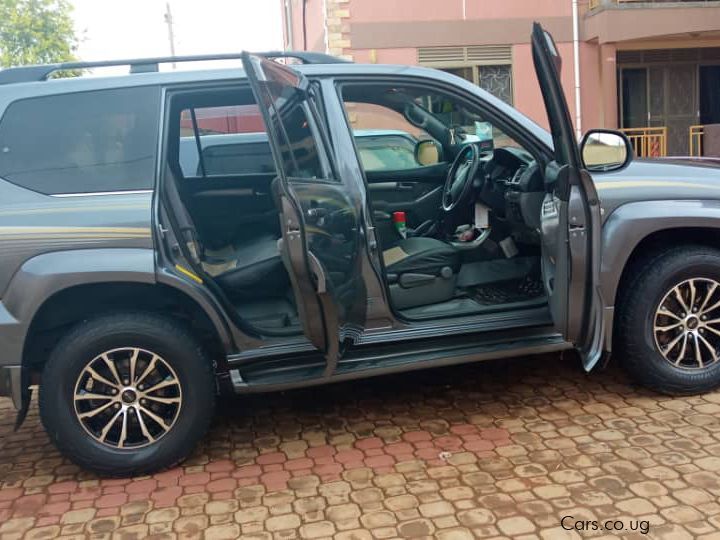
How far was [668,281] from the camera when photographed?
147 inches

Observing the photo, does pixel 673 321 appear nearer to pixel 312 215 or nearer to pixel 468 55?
pixel 312 215

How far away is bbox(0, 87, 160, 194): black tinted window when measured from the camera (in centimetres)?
331

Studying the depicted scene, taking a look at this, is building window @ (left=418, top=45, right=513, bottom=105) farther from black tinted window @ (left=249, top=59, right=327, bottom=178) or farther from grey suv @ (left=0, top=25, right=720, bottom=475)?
black tinted window @ (left=249, top=59, right=327, bottom=178)

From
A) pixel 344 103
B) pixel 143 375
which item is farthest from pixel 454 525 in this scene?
pixel 344 103

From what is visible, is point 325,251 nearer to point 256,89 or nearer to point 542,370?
point 256,89

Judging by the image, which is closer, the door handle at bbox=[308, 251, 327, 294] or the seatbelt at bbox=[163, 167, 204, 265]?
the door handle at bbox=[308, 251, 327, 294]

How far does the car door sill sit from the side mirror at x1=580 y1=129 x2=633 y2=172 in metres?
0.81

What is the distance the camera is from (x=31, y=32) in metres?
21.6

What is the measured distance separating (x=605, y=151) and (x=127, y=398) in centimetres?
271

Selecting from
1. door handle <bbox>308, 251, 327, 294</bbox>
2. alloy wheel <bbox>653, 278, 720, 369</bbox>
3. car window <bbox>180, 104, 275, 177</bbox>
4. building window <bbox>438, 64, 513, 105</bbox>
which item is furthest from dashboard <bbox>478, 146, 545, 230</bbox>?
building window <bbox>438, 64, 513, 105</bbox>

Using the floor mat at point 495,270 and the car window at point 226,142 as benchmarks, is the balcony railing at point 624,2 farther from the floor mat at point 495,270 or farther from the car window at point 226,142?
the floor mat at point 495,270

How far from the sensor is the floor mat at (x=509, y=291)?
13.2ft

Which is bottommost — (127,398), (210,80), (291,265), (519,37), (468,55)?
(127,398)

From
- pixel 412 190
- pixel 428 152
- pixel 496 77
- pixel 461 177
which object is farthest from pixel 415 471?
pixel 496 77
